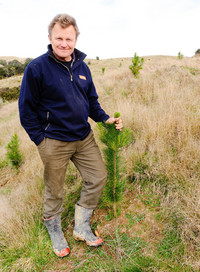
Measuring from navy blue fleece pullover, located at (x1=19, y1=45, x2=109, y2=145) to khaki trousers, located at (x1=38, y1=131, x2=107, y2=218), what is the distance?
113 mm

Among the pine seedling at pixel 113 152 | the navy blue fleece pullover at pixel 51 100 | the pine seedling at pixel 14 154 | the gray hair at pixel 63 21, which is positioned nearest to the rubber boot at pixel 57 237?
the pine seedling at pixel 113 152

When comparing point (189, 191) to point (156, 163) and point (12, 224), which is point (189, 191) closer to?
point (156, 163)

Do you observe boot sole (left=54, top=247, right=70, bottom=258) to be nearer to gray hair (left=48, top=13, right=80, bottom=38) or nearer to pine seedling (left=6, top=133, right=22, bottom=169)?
gray hair (left=48, top=13, right=80, bottom=38)

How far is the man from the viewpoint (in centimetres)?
176

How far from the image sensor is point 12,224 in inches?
85.4

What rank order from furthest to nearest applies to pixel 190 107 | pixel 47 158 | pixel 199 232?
pixel 190 107, pixel 47 158, pixel 199 232

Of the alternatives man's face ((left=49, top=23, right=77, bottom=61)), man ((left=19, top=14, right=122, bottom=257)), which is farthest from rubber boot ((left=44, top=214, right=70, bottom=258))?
man's face ((left=49, top=23, right=77, bottom=61))

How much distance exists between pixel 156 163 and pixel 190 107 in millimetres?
1857

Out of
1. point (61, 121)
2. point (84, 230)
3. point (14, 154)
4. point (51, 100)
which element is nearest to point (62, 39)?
point (51, 100)

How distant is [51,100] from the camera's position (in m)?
1.84

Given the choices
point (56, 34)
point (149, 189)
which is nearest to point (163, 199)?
point (149, 189)

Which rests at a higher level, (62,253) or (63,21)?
(63,21)

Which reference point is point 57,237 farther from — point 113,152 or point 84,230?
point 113,152

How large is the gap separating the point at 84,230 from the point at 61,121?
4.26 ft
